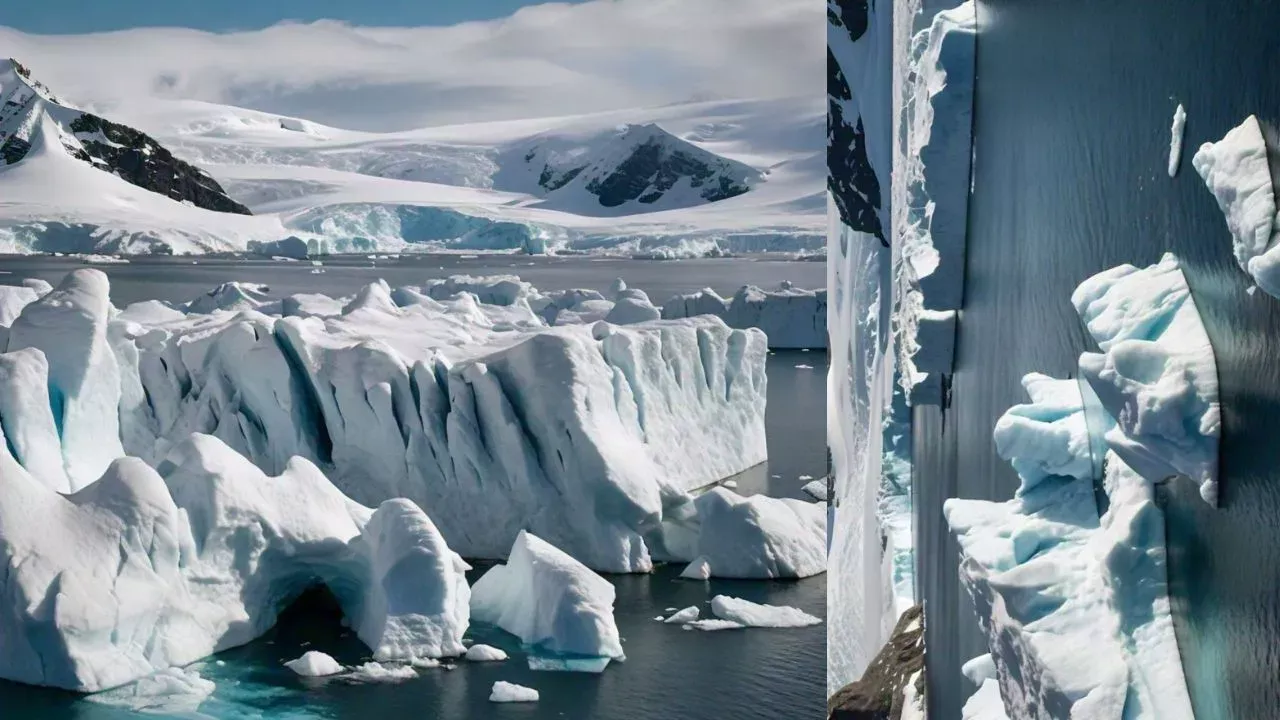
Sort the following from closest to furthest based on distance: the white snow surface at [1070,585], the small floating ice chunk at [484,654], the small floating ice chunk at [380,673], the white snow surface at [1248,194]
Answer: the white snow surface at [1248,194] < the white snow surface at [1070,585] < the small floating ice chunk at [380,673] < the small floating ice chunk at [484,654]

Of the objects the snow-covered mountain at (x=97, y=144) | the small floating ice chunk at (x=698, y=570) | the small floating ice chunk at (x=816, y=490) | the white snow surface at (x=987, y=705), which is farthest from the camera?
the snow-covered mountain at (x=97, y=144)

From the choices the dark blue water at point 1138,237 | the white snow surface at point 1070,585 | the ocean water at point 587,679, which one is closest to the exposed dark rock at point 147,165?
the ocean water at point 587,679

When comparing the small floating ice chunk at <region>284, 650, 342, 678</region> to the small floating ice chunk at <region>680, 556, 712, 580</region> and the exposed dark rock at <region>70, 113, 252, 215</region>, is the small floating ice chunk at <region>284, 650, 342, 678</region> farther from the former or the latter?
the exposed dark rock at <region>70, 113, 252, 215</region>

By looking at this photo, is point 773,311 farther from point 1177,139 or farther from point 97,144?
point 97,144

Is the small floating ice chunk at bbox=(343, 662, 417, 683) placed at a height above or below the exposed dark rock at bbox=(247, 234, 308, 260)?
below

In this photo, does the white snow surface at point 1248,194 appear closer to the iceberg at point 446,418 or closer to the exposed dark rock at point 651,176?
the iceberg at point 446,418

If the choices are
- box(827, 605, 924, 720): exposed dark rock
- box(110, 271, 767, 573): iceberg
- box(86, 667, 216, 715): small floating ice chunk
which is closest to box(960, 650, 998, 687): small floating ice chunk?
box(827, 605, 924, 720): exposed dark rock
